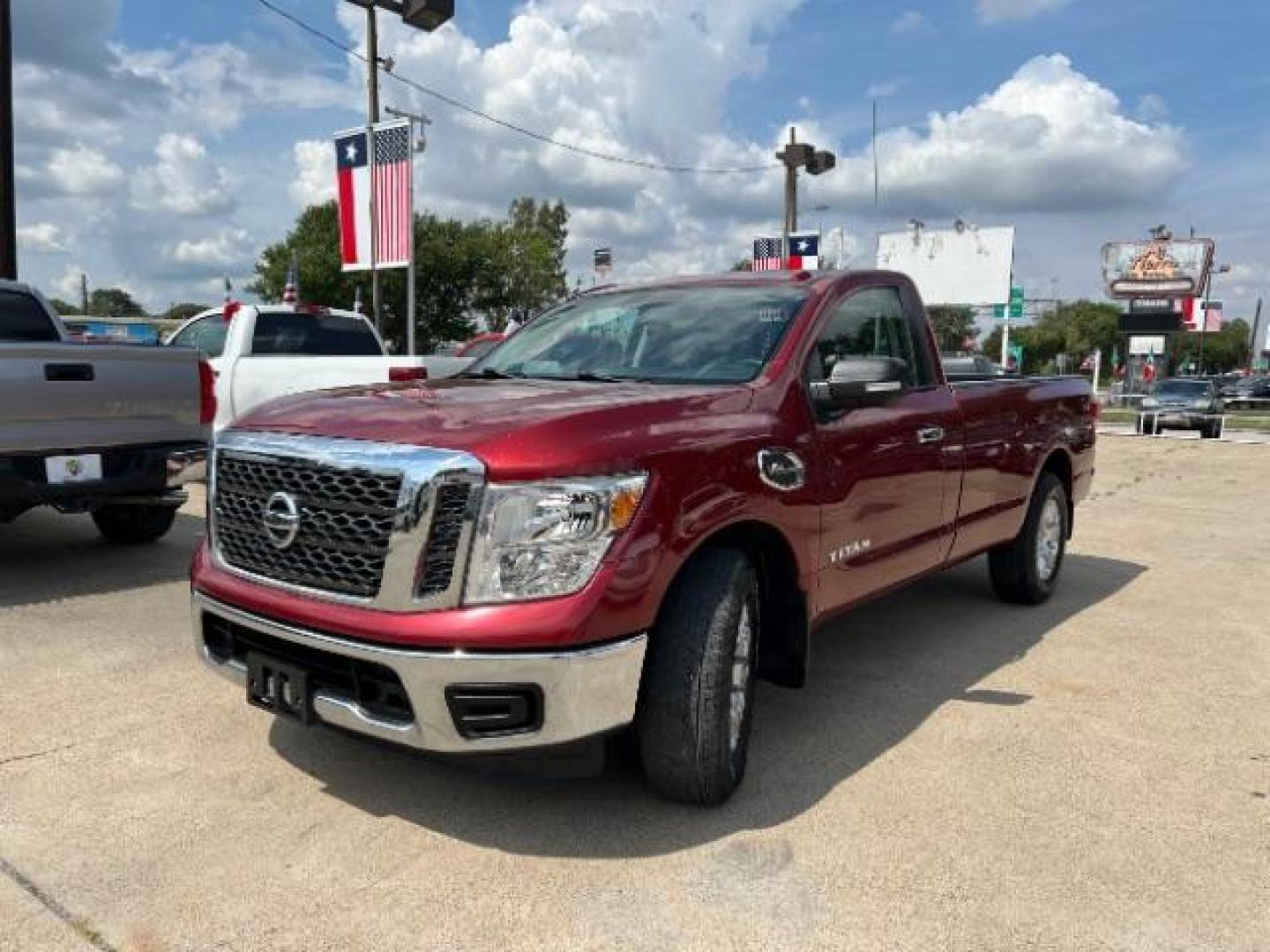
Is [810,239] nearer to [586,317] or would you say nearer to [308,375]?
Answer: [308,375]

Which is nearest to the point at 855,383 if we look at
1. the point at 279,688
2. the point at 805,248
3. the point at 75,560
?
the point at 279,688

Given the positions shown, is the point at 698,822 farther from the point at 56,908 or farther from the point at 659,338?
the point at 659,338

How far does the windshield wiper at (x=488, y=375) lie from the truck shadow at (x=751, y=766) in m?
1.50

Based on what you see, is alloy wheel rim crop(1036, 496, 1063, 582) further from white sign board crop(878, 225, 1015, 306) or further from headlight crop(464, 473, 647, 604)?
white sign board crop(878, 225, 1015, 306)

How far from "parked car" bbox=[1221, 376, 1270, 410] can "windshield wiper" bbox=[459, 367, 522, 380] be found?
46.1 meters

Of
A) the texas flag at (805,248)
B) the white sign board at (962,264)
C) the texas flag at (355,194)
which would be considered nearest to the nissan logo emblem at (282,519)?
the texas flag at (355,194)

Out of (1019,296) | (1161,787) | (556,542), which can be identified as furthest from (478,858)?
(1019,296)

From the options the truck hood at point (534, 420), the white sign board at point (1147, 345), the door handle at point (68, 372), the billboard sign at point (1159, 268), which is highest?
the billboard sign at point (1159, 268)

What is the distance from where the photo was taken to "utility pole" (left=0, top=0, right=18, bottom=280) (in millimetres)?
11727

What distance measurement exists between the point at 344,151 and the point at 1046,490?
1258 cm

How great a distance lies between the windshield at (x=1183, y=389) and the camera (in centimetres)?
2498

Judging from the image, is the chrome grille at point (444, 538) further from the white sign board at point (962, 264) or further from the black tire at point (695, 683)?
the white sign board at point (962, 264)

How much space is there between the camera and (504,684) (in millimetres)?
2756

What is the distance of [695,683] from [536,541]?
2.19 ft
